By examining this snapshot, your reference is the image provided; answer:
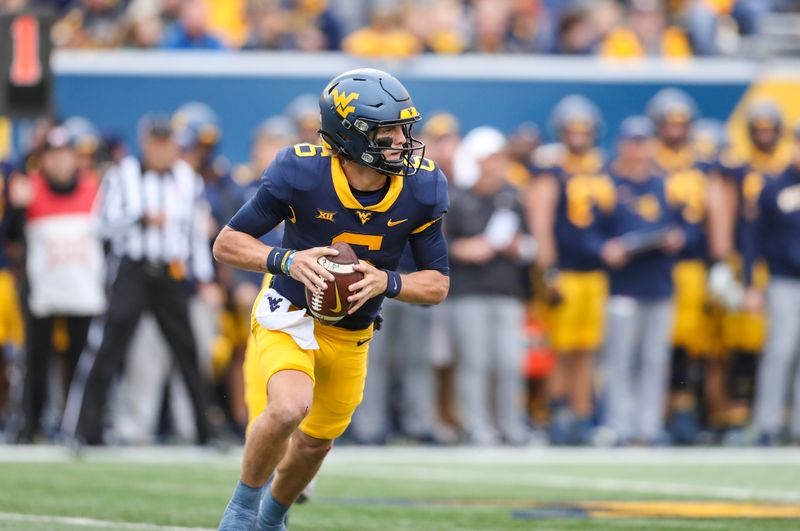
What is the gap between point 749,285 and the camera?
511 inches

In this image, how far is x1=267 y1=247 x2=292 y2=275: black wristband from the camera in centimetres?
621

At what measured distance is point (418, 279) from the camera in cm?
642

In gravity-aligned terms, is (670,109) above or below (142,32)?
below

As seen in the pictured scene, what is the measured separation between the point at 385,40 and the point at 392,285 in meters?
9.04

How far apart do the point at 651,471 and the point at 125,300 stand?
12.2 feet

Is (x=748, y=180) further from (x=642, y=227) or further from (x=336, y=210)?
(x=336, y=210)

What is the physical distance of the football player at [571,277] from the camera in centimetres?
1294

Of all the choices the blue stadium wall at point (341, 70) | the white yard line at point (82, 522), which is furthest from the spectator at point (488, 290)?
the white yard line at point (82, 522)

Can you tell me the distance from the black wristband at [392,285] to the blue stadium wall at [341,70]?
8217 mm

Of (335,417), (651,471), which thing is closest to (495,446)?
(651,471)

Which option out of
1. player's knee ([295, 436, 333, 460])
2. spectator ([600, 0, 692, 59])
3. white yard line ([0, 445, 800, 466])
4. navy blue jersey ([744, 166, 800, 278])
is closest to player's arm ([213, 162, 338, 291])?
player's knee ([295, 436, 333, 460])

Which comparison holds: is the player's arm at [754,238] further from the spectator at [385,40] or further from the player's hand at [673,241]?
the spectator at [385,40]

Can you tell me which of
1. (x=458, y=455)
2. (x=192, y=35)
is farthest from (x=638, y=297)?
(x=192, y=35)

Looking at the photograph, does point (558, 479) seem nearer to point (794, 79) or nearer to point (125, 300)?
point (125, 300)
